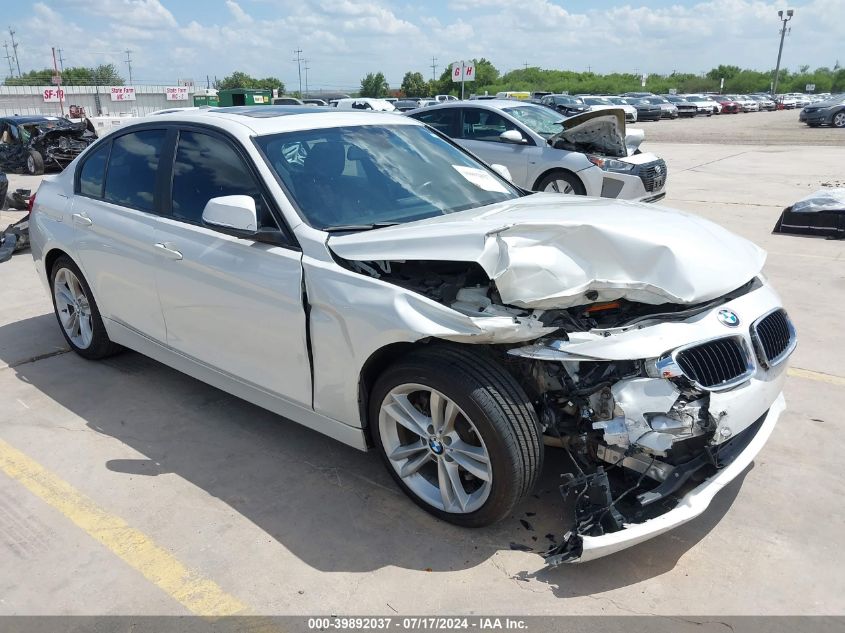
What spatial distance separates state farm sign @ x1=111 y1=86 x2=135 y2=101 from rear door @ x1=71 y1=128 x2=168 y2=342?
55891 millimetres

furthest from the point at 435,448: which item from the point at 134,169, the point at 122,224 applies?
the point at 134,169

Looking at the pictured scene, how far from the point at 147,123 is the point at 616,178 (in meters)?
7.39

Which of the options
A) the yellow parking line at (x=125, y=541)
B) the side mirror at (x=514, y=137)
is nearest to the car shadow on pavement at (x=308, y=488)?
the yellow parking line at (x=125, y=541)

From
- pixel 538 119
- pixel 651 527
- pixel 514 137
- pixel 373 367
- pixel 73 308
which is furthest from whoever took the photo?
pixel 538 119

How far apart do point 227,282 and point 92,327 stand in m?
1.99

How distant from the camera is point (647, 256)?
289 centimetres

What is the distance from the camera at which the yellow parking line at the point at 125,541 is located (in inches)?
108

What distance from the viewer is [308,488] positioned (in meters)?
3.49

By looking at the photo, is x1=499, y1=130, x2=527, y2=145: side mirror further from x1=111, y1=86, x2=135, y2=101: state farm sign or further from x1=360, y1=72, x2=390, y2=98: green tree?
x1=360, y1=72, x2=390, y2=98: green tree

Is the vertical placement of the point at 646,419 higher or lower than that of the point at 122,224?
lower

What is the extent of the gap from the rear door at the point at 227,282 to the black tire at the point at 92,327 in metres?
1.10

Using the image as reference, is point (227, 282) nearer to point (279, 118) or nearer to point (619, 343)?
point (279, 118)

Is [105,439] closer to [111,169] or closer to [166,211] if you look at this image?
[166,211]

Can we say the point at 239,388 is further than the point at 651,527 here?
Yes
